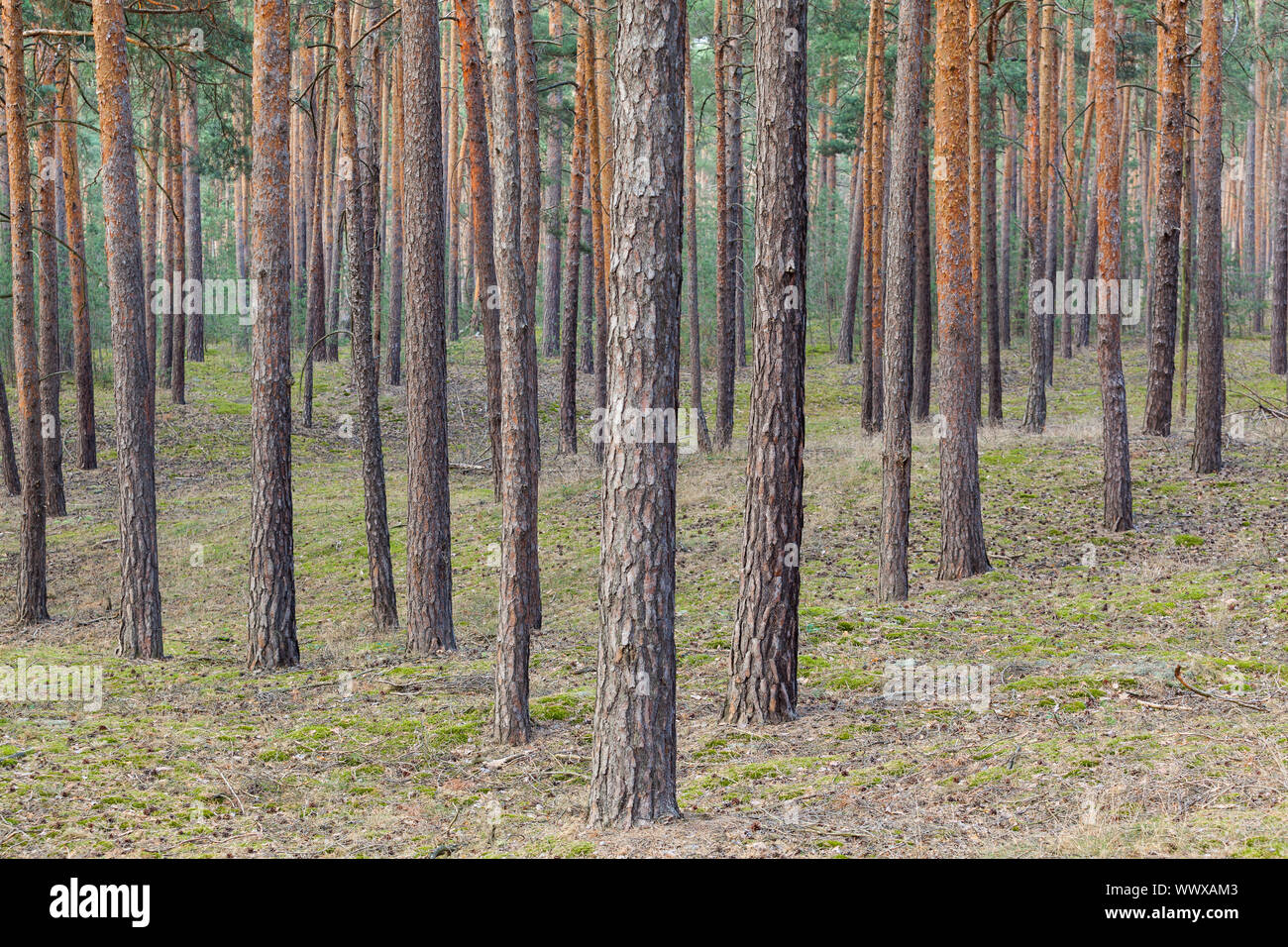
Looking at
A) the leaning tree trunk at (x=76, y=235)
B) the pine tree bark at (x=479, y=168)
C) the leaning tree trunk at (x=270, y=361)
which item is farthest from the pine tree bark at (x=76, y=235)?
the pine tree bark at (x=479, y=168)

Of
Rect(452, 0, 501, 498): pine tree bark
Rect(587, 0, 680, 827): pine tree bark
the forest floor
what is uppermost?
Rect(452, 0, 501, 498): pine tree bark

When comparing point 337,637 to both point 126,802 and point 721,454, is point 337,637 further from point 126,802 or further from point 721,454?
point 721,454

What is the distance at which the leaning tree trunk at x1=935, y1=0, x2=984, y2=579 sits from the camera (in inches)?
423

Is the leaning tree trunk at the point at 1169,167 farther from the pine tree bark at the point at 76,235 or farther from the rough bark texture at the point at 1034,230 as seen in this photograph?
the pine tree bark at the point at 76,235

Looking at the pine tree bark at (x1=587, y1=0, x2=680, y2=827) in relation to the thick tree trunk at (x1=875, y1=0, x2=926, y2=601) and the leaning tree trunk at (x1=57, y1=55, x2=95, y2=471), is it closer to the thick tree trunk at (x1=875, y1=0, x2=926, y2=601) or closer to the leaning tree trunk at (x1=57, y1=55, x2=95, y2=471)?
the thick tree trunk at (x1=875, y1=0, x2=926, y2=601)

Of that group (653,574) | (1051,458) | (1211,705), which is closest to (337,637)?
(653,574)

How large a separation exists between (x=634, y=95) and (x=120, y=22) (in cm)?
693

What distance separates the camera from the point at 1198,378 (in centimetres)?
1470

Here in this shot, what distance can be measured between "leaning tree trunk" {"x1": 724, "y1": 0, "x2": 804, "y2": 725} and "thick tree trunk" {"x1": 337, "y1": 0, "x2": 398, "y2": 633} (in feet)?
16.5

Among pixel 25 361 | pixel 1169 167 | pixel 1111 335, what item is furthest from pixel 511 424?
pixel 1169 167

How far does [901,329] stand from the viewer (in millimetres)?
10805

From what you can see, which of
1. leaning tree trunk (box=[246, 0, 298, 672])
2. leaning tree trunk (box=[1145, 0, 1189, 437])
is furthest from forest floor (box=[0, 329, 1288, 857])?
leaning tree trunk (box=[1145, 0, 1189, 437])

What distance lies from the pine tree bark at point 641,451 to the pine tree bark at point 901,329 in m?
5.47

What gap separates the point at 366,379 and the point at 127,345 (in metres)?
2.38
